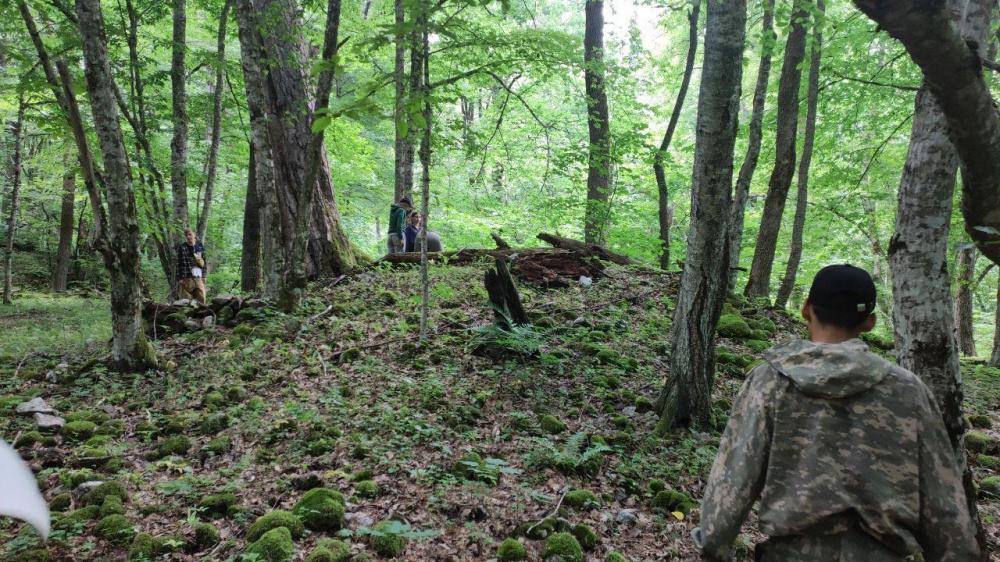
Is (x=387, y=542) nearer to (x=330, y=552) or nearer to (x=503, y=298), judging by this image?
(x=330, y=552)

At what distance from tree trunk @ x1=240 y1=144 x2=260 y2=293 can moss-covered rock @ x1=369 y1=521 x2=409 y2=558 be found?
347 inches

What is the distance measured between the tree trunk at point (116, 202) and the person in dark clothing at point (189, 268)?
5.02 meters

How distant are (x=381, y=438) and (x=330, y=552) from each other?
1.65 meters

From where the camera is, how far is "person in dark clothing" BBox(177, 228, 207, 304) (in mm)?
10773

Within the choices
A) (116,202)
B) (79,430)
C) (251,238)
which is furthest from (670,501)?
(251,238)

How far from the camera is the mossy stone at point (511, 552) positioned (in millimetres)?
3389

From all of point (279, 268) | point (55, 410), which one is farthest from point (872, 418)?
point (279, 268)

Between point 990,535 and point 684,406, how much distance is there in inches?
88.8

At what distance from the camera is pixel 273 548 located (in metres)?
3.17

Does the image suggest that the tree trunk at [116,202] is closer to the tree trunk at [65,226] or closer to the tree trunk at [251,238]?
the tree trunk at [251,238]

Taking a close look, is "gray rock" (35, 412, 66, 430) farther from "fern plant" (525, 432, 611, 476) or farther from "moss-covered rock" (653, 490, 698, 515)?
"moss-covered rock" (653, 490, 698, 515)

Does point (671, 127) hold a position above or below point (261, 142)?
above

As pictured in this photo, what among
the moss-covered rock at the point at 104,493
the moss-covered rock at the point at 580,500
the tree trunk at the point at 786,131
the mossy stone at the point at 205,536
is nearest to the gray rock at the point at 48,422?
the moss-covered rock at the point at 104,493

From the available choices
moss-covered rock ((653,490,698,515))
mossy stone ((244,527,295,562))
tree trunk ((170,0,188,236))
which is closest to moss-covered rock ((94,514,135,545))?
mossy stone ((244,527,295,562))
